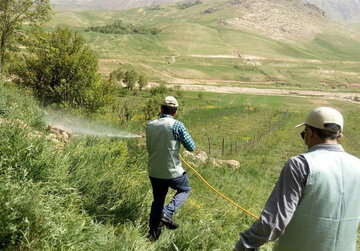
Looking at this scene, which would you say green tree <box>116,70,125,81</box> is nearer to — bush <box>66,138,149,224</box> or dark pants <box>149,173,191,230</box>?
bush <box>66,138,149,224</box>

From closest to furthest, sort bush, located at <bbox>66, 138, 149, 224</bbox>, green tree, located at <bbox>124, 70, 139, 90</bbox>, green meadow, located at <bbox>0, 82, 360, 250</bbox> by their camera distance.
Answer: green meadow, located at <bbox>0, 82, 360, 250</bbox>
bush, located at <bbox>66, 138, 149, 224</bbox>
green tree, located at <bbox>124, 70, 139, 90</bbox>

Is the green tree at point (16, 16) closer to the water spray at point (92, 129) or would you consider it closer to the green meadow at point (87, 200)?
the water spray at point (92, 129)

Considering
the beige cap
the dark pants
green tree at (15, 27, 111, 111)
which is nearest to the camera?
the beige cap

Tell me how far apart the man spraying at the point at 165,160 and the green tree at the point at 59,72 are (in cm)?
2211

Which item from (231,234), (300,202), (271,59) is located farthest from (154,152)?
(271,59)

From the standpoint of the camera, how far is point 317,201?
9.26 ft

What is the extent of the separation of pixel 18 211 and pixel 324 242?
2.80 metres

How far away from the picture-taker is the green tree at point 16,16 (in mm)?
24855

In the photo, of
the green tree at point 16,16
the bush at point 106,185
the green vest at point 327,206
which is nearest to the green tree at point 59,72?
the green tree at point 16,16

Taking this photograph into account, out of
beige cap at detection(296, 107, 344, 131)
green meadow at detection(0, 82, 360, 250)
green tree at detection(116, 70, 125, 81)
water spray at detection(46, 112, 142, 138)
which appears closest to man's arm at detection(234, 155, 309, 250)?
beige cap at detection(296, 107, 344, 131)

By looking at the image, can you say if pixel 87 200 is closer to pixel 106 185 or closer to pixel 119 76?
pixel 106 185

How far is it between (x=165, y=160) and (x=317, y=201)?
8.41ft

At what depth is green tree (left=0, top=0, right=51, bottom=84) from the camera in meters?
24.9

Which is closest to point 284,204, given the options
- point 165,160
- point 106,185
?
point 165,160
